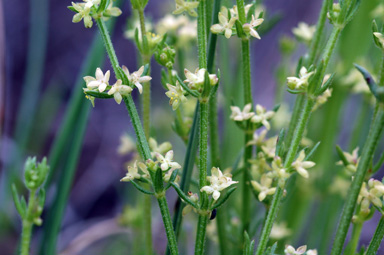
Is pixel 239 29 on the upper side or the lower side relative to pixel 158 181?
upper

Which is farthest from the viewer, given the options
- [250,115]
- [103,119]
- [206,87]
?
[103,119]

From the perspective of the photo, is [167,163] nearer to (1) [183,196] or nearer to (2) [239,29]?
(1) [183,196]

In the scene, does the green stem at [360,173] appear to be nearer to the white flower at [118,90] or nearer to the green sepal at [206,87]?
the green sepal at [206,87]

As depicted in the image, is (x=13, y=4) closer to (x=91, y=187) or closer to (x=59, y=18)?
(x=59, y=18)

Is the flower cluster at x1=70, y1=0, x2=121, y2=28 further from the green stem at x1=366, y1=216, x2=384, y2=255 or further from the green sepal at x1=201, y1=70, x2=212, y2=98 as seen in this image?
the green stem at x1=366, y1=216, x2=384, y2=255

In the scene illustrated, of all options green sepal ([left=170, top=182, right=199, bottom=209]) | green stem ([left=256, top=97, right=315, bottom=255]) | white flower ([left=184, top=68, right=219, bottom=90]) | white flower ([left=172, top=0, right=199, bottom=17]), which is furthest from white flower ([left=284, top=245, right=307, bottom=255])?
white flower ([left=172, top=0, right=199, bottom=17])

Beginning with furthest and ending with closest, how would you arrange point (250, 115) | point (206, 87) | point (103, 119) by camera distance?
point (103, 119) → point (250, 115) → point (206, 87)

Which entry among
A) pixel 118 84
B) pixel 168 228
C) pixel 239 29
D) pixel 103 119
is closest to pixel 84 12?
pixel 118 84

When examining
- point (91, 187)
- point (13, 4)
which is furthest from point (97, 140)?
point (13, 4)
